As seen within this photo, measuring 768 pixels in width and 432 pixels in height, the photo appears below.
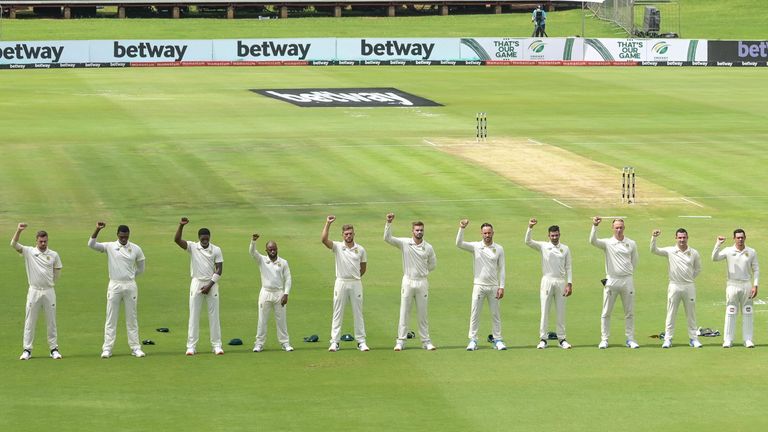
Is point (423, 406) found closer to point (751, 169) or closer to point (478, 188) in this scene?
point (478, 188)

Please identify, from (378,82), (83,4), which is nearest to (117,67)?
(378,82)

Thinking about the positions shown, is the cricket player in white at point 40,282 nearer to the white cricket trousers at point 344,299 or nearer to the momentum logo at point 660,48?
the white cricket trousers at point 344,299

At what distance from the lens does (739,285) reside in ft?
76.6

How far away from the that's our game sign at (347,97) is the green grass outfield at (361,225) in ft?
4.72

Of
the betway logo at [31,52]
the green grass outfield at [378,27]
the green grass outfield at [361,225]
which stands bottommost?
the green grass outfield at [361,225]

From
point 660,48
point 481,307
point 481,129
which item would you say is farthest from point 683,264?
point 660,48

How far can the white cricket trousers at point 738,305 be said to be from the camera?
23.3 metres

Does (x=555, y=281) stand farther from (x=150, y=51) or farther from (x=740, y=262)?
(x=150, y=51)

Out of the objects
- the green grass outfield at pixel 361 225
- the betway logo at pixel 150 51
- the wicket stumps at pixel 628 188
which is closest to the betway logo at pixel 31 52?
the green grass outfield at pixel 361 225

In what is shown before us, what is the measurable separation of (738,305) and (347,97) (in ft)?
145

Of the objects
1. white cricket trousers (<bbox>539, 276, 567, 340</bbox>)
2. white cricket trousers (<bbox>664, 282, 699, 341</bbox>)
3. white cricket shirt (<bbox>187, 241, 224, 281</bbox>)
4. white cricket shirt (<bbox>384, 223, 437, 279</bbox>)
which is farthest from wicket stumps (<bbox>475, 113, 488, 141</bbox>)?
white cricket shirt (<bbox>187, 241, 224, 281</bbox>)

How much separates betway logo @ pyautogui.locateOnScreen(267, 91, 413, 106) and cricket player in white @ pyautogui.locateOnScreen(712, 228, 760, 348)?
135ft

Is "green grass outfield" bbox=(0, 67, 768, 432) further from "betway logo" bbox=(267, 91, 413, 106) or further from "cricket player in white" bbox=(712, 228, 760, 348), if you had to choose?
"betway logo" bbox=(267, 91, 413, 106)

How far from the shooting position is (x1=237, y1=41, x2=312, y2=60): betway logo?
84.2 metres
